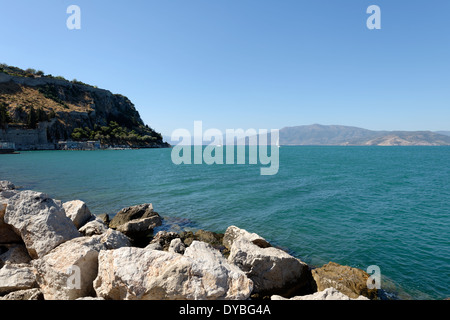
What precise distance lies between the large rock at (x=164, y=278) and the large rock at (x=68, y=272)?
600mm

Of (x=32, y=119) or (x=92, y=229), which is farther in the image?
(x=32, y=119)

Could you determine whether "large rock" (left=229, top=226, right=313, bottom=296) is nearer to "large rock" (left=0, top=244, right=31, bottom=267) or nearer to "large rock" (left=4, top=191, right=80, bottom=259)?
"large rock" (left=4, top=191, right=80, bottom=259)

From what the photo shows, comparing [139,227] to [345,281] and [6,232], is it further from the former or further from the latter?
[345,281]

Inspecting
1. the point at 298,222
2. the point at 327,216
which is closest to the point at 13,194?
the point at 298,222

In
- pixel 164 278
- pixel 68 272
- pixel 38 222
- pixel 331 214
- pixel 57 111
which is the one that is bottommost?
pixel 331 214

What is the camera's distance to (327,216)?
70.1ft

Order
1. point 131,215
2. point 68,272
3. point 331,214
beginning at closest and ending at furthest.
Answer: point 68,272
point 131,215
point 331,214

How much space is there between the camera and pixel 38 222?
9820 mm

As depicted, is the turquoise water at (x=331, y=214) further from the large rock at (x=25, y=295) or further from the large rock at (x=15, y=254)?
the large rock at (x=25, y=295)

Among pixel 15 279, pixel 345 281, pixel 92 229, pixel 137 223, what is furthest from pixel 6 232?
pixel 345 281

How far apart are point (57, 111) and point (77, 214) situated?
162404mm

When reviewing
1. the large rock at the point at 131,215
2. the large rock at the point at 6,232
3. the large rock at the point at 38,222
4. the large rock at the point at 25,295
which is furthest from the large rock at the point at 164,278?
the large rock at the point at 131,215
